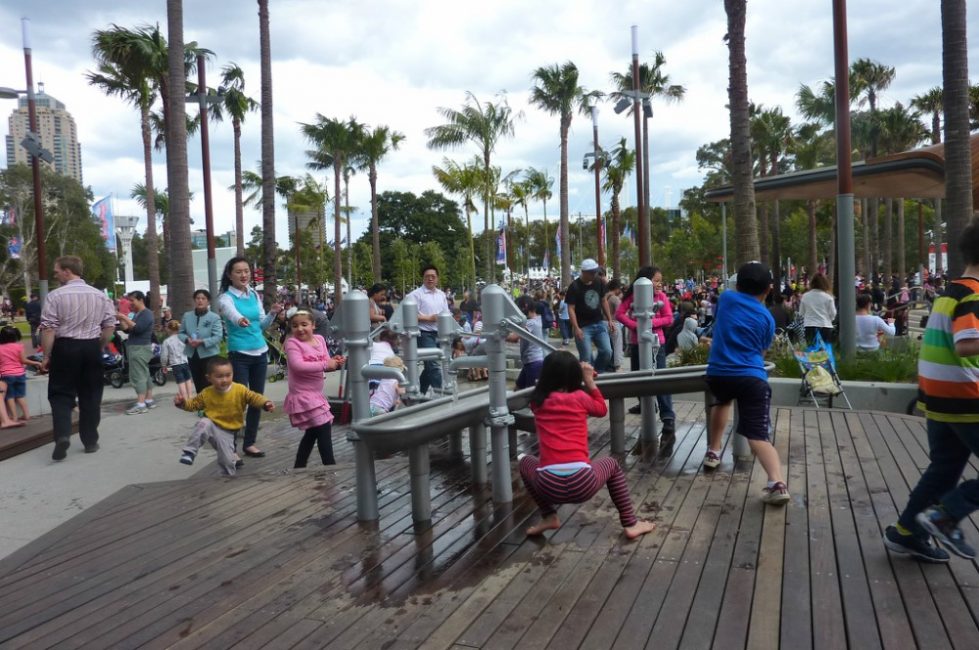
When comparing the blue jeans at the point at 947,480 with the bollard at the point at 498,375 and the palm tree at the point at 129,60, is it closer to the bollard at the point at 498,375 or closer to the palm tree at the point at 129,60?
the bollard at the point at 498,375

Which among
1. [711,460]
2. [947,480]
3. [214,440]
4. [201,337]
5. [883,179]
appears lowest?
[711,460]

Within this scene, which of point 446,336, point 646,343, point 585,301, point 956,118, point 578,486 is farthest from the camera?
point 956,118

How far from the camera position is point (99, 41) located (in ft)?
65.9

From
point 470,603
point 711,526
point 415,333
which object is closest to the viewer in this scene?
point 470,603

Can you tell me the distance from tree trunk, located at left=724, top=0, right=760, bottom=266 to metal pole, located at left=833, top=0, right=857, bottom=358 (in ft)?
3.93

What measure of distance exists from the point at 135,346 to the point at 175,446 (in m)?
3.13

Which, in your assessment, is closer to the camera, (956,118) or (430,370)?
(430,370)

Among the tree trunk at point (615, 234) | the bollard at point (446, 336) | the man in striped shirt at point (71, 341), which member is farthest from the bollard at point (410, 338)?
the tree trunk at point (615, 234)

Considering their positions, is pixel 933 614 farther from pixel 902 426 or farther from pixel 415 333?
Answer: pixel 902 426

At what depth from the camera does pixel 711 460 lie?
199 inches

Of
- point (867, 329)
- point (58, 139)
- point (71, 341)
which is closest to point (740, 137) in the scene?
point (867, 329)

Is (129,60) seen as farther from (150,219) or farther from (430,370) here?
(430,370)

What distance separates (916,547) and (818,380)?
488 cm

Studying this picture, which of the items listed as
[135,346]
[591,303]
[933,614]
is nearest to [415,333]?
[933,614]
